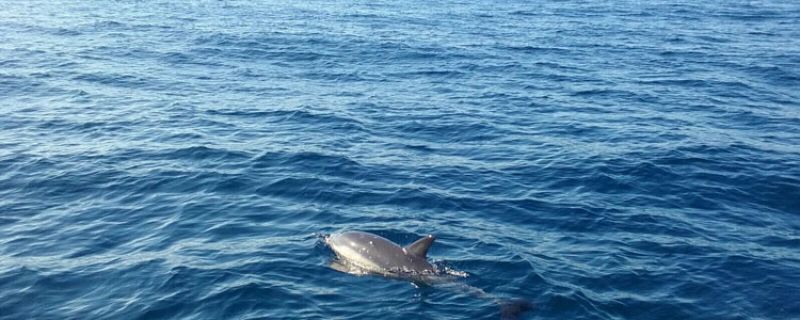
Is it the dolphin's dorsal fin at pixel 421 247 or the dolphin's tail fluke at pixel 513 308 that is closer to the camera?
the dolphin's tail fluke at pixel 513 308

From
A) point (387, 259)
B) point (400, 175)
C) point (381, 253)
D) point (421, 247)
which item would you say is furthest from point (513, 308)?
point (400, 175)

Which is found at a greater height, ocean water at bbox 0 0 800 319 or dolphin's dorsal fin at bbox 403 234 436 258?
dolphin's dorsal fin at bbox 403 234 436 258

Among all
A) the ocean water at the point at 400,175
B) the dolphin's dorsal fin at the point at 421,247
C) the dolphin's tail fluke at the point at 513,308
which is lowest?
the ocean water at the point at 400,175

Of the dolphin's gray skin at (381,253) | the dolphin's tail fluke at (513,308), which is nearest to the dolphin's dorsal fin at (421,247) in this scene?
the dolphin's gray skin at (381,253)

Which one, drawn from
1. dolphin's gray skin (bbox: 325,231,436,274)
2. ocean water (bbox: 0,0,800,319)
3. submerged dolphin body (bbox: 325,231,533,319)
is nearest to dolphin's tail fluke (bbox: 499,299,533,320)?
ocean water (bbox: 0,0,800,319)

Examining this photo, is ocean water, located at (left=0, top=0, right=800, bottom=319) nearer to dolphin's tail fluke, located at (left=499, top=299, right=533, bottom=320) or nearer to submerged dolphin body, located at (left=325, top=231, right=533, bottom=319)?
dolphin's tail fluke, located at (left=499, top=299, right=533, bottom=320)

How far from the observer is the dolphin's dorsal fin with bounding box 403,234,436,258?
17641 millimetres

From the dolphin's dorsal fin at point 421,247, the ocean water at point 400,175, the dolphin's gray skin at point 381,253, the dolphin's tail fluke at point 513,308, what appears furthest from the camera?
the dolphin's gray skin at point 381,253

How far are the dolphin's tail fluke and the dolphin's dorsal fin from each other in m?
2.28

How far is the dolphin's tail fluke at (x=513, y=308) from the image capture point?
15.9m

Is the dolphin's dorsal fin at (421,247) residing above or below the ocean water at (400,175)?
above

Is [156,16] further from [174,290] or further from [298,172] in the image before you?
[174,290]

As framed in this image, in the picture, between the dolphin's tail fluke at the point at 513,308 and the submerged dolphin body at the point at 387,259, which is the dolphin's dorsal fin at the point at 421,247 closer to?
the submerged dolphin body at the point at 387,259

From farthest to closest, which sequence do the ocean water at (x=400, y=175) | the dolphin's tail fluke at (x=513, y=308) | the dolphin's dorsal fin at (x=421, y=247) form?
the dolphin's dorsal fin at (x=421, y=247) → the ocean water at (x=400, y=175) → the dolphin's tail fluke at (x=513, y=308)
